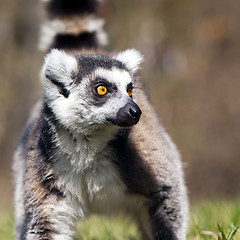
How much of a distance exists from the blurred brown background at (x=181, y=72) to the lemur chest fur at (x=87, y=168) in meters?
8.08

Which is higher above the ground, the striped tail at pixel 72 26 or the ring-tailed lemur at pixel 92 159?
the striped tail at pixel 72 26

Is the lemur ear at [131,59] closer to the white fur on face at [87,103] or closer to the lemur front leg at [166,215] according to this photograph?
the white fur on face at [87,103]

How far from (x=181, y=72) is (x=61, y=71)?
9901 mm

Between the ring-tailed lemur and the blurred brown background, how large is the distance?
787 cm

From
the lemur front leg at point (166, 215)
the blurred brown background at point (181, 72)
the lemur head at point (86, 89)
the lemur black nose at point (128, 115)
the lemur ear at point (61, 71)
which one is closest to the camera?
the lemur black nose at point (128, 115)

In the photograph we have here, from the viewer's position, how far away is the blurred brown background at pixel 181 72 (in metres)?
11.9

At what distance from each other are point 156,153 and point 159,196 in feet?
1.11

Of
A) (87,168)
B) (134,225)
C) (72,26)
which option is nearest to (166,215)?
(87,168)

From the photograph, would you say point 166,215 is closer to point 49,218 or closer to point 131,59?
point 49,218

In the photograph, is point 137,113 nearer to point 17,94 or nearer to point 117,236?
point 117,236

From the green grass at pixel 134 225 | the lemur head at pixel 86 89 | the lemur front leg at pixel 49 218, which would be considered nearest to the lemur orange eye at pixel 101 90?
the lemur head at pixel 86 89

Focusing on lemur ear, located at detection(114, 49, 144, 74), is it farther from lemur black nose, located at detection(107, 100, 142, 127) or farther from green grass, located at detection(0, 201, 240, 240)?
green grass, located at detection(0, 201, 240, 240)

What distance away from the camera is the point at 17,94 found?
42.1 feet

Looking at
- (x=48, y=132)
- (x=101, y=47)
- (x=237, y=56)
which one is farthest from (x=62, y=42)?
(x=237, y=56)
